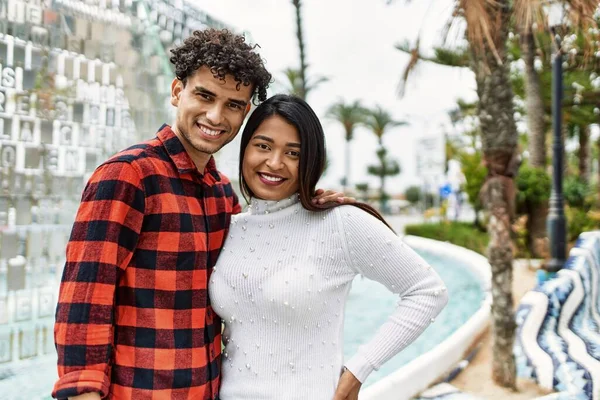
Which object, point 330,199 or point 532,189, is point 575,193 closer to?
point 532,189

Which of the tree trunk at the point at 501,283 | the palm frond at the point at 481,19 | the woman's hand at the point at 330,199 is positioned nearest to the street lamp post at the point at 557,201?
the tree trunk at the point at 501,283

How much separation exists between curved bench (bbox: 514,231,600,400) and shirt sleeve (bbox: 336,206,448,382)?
2249 millimetres

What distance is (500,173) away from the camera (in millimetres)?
4652

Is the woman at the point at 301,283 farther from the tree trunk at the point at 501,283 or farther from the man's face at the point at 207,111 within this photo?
the tree trunk at the point at 501,283

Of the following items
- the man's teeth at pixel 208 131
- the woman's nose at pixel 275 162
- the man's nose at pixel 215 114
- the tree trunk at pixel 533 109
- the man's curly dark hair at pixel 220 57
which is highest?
the tree trunk at pixel 533 109

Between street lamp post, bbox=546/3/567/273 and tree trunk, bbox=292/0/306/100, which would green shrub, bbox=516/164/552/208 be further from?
tree trunk, bbox=292/0/306/100

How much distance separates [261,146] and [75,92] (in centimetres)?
266

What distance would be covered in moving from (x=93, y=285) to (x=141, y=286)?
0.56 ft

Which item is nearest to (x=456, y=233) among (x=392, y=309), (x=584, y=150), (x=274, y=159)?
(x=392, y=309)

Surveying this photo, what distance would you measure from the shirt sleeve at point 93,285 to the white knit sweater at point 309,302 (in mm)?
416

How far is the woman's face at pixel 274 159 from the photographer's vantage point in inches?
76.2

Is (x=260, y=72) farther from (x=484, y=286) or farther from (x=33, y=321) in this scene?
(x=484, y=286)

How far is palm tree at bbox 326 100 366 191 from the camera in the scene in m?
32.4

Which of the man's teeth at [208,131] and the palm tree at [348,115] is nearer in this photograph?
the man's teeth at [208,131]
